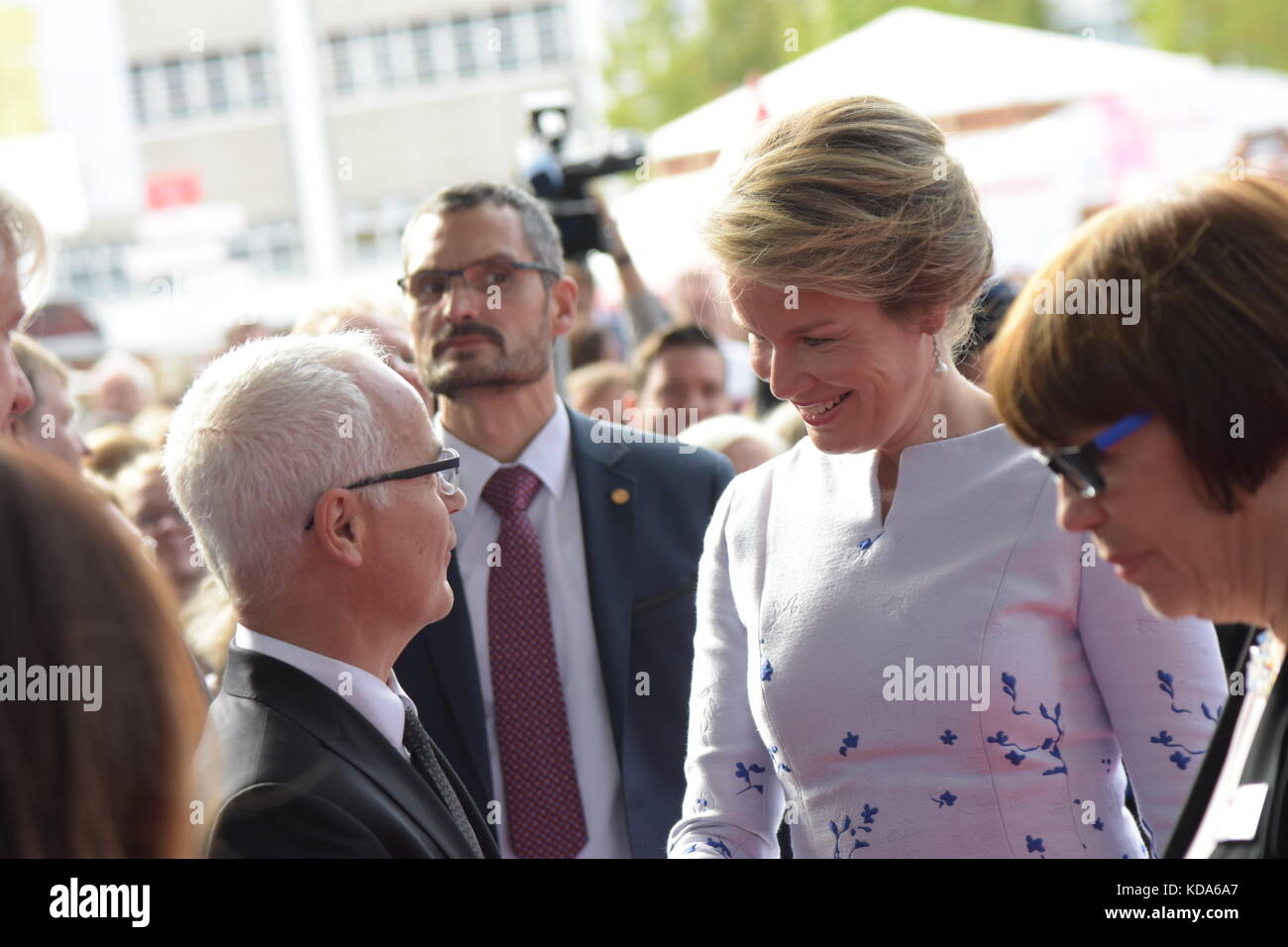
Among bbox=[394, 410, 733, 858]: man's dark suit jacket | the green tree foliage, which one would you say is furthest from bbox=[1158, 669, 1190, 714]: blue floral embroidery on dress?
Answer: the green tree foliage

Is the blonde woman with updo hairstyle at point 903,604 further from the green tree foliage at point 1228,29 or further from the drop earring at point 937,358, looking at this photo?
the green tree foliage at point 1228,29

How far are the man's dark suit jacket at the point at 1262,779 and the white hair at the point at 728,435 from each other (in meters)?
2.10

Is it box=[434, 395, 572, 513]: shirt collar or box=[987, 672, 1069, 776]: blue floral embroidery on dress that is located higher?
box=[434, 395, 572, 513]: shirt collar

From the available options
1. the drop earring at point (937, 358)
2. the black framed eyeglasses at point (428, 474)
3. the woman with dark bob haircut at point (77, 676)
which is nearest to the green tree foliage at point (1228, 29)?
the drop earring at point (937, 358)

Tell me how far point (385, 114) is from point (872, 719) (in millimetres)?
27484

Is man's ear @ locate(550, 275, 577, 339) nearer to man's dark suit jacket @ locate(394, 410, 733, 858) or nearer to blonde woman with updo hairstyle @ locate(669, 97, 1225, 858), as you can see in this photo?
man's dark suit jacket @ locate(394, 410, 733, 858)

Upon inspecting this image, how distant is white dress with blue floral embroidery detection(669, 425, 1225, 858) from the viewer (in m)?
1.64

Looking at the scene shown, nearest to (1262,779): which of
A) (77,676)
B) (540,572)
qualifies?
(77,676)

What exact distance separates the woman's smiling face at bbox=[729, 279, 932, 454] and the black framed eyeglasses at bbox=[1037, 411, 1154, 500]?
468mm

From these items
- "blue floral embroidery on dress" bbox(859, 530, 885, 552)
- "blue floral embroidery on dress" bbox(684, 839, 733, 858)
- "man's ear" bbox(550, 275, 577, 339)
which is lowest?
"blue floral embroidery on dress" bbox(684, 839, 733, 858)

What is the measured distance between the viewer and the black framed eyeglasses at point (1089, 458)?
1262mm

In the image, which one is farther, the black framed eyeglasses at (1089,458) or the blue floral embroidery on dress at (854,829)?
the blue floral embroidery on dress at (854,829)

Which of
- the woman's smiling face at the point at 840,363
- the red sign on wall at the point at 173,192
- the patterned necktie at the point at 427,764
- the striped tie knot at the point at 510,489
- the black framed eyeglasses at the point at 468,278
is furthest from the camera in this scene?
the red sign on wall at the point at 173,192

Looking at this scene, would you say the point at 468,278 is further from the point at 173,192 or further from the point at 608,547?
the point at 173,192
